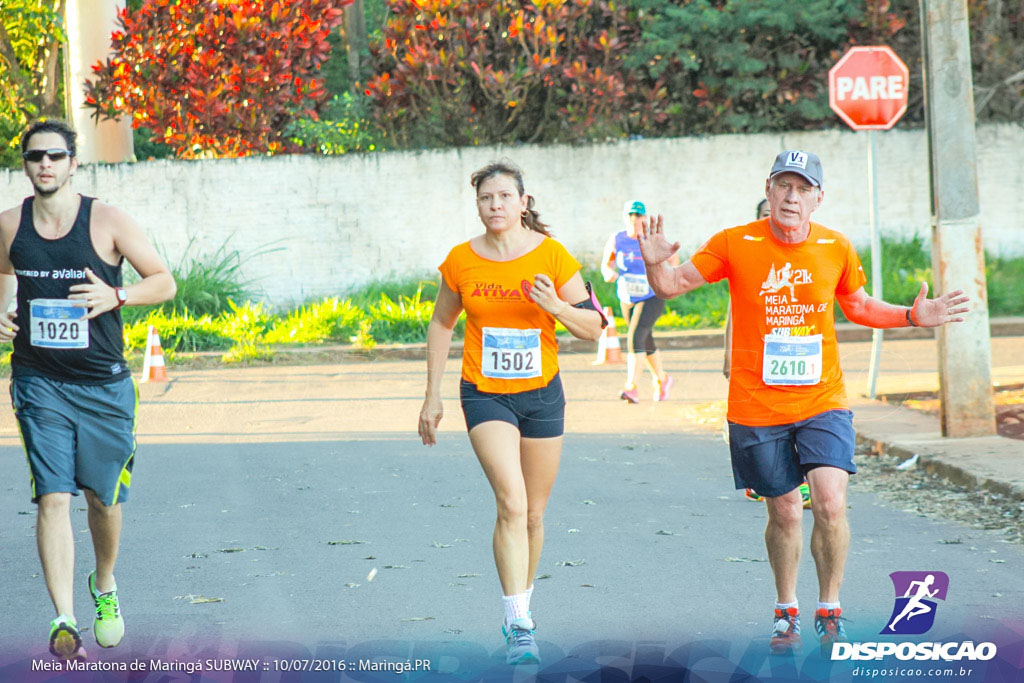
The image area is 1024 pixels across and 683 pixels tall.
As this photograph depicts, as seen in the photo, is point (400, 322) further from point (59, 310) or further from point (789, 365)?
point (789, 365)

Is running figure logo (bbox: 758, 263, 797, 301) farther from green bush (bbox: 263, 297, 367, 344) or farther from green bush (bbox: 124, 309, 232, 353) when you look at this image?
green bush (bbox: 124, 309, 232, 353)

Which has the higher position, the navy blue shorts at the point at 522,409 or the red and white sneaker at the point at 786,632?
the navy blue shorts at the point at 522,409

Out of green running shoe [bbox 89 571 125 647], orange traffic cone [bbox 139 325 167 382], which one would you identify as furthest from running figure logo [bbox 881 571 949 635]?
orange traffic cone [bbox 139 325 167 382]

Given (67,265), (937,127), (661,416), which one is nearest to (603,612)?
(67,265)

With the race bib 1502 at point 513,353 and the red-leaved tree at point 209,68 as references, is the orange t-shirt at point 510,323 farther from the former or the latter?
the red-leaved tree at point 209,68

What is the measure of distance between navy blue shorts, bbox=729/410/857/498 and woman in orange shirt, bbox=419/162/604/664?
0.76m

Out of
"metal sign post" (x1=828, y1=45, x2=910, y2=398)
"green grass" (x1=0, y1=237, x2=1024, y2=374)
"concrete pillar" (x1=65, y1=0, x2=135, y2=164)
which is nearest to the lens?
"green grass" (x1=0, y1=237, x2=1024, y2=374)

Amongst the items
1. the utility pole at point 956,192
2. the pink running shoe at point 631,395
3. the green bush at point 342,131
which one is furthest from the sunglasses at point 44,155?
the green bush at point 342,131

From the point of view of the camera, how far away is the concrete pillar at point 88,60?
71.6ft

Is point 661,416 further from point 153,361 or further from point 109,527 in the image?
point 109,527

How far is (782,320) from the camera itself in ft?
18.4

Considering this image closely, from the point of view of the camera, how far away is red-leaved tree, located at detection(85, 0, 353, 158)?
69.0 ft

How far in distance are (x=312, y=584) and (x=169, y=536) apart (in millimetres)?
1523

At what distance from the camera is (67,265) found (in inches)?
220
